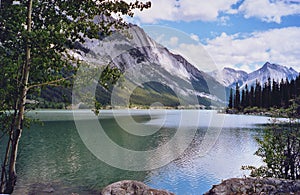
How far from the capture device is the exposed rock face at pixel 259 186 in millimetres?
10891

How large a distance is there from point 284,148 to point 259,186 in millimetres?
5264

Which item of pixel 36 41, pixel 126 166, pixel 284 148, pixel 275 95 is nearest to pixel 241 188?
pixel 284 148

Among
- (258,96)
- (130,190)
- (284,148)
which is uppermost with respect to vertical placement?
(258,96)

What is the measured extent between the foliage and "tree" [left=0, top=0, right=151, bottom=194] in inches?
423

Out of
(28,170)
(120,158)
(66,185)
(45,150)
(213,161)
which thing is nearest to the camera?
(66,185)

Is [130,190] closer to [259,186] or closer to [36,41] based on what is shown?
[259,186]

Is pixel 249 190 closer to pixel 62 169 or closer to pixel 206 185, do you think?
pixel 206 185

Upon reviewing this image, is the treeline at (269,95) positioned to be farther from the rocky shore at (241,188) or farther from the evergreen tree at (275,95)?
A: the rocky shore at (241,188)

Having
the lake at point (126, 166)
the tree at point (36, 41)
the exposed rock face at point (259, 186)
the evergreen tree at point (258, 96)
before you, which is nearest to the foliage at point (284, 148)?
the exposed rock face at point (259, 186)

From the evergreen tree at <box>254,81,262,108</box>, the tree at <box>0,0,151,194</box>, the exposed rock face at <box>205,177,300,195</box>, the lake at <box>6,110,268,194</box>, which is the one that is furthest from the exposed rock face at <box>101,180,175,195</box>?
the evergreen tree at <box>254,81,262,108</box>

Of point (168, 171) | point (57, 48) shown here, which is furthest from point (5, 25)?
point (168, 171)

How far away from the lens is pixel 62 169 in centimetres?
2650

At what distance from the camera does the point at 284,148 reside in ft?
51.0

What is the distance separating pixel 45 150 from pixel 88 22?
30.4 m
